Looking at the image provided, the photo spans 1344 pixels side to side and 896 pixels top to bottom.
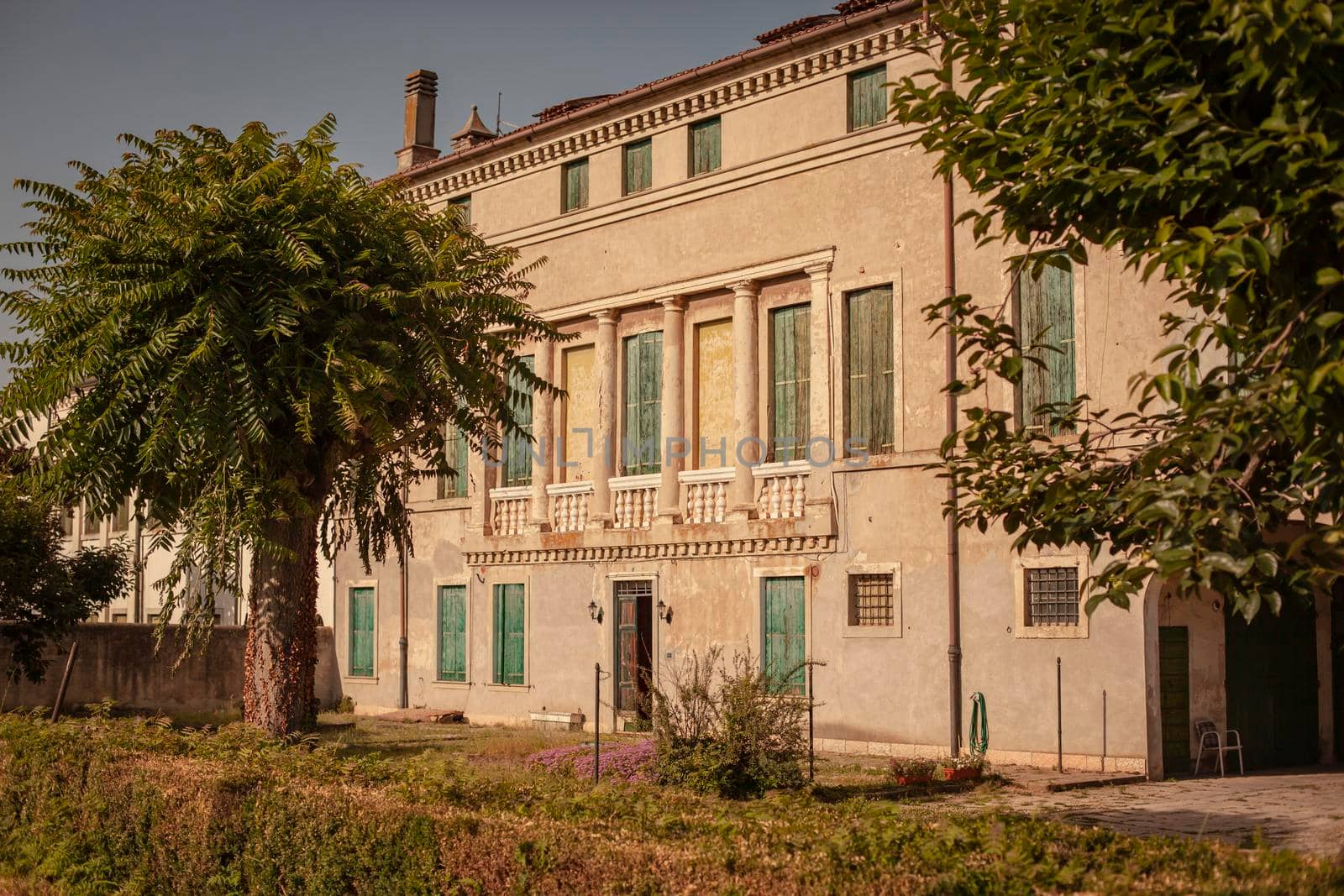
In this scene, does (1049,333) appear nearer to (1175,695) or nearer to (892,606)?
(892,606)

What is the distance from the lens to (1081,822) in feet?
45.3

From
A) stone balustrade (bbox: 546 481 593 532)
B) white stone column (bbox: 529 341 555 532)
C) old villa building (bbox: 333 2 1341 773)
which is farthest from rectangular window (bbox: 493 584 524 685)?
stone balustrade (bbox: 546 481 593 532)

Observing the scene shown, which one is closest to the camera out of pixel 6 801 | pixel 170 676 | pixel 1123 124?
pixel 1123 124

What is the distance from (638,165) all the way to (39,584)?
12973 millimetres

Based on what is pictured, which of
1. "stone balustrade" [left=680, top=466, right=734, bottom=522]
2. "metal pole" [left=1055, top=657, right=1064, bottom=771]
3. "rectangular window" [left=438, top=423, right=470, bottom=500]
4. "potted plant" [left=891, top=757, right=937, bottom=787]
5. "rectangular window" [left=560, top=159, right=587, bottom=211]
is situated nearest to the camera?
"potted plant" [left=891, top=757, right=937, bottom=787]

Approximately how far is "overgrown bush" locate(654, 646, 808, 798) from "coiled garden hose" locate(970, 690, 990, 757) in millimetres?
5089

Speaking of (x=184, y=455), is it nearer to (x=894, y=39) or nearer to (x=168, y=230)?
(x=168, y=230)

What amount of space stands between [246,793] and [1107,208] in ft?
23.9

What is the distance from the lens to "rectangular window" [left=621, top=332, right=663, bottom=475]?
25.2 m

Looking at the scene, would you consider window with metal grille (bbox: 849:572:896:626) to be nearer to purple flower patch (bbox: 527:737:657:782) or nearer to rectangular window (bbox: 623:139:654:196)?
purple flower patch (bbox: 527:737:657:782)

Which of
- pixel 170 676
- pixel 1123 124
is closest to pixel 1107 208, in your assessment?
pixel 1123 124

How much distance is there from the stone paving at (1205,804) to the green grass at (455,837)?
5.54m

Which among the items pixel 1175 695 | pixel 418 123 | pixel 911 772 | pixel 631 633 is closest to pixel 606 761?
pixel 911 772

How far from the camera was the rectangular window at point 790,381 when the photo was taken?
75.5 ft
